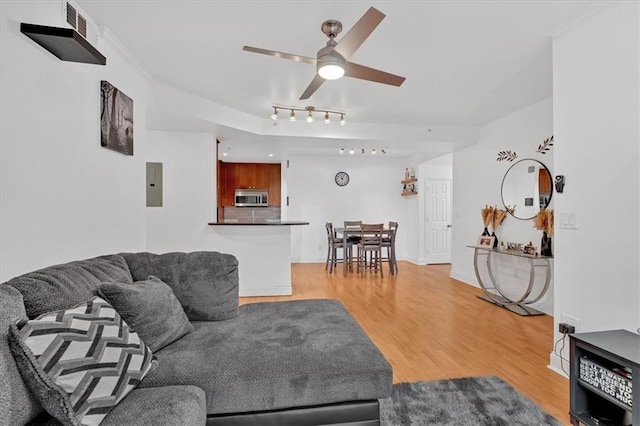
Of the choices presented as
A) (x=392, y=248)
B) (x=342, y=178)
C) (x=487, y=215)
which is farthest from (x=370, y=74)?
(x=342, y=178)

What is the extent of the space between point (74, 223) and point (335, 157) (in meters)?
5.90

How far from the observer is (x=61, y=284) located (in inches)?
52.1

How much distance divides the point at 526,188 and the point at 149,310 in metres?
4.35

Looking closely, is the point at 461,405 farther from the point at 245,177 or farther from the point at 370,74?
the point at 245,177

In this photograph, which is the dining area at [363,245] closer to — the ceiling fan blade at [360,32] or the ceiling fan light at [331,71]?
the ceiling fan light at [331,71]

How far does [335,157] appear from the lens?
7434mm

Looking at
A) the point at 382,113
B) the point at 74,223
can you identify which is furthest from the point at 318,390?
the point at 382,113

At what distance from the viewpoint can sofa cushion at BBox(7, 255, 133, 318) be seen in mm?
1194

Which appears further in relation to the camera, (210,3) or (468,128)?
(468,128)

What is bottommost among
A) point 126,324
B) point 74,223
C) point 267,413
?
point 267,413

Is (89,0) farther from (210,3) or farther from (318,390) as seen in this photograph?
(318,390)

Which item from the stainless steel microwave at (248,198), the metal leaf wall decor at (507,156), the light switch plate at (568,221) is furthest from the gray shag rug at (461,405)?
the stainless steel microwave at (248,198)

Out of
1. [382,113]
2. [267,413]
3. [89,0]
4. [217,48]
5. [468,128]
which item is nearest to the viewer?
[267,413]

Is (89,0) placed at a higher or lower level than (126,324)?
higher
